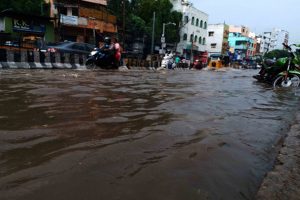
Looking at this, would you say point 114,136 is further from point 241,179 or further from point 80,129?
point 241,179

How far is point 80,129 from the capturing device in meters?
3.34

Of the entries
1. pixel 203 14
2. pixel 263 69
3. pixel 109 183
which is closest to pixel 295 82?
pixel 263 69

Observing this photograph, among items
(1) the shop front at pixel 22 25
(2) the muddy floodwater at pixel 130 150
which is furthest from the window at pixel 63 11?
(2) the muddy floodwater at pixel 130 150

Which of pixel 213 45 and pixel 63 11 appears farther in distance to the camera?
pixel 213 45

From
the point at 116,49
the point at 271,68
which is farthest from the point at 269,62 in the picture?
the point at 116,49

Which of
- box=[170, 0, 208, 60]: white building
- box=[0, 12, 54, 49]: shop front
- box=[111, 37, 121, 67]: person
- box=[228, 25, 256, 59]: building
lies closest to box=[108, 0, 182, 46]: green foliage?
box=[170, 0, 208, 60]: white building

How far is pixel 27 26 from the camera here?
29.3 m

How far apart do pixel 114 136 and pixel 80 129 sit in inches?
15.2

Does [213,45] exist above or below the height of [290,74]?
above

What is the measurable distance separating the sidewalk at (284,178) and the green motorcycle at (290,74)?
25.9 feet

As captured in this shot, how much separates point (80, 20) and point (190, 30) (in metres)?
24.8

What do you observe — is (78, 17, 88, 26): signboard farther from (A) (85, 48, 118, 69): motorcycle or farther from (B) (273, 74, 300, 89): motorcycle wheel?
(B) (273, 74, 300, 89): motorcycle wheel

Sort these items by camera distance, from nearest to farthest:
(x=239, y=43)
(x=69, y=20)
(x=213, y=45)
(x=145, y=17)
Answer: (x=69, y=20) → (x=145, y=17) → (x=213, y=45) → (x=239, y=43)

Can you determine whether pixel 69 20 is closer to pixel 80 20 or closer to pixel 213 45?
pixel 80 20
